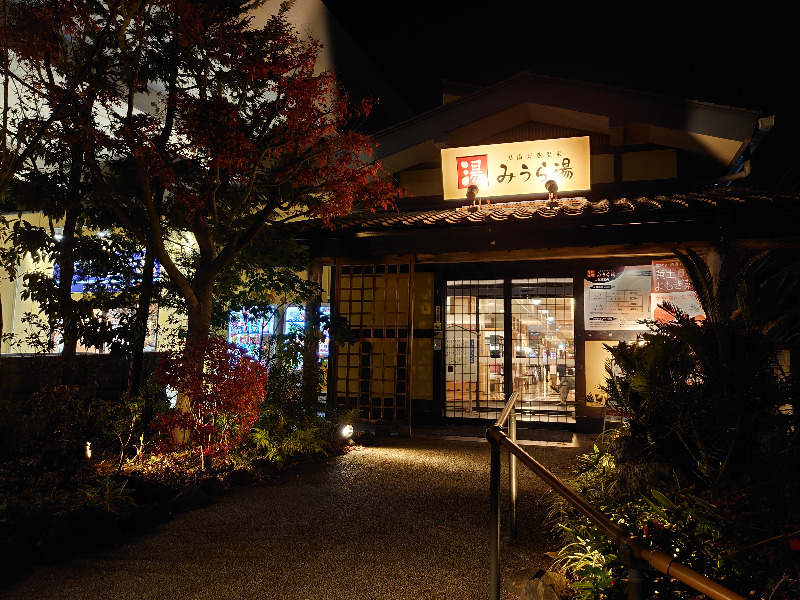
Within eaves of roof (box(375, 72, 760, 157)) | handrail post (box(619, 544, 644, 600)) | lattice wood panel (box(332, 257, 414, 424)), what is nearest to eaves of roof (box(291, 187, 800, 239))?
lattice wood panel (box(332, 257, 414, 424))

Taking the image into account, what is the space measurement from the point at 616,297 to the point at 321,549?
8087mm

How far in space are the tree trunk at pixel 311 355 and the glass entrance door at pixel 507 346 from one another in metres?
3.52

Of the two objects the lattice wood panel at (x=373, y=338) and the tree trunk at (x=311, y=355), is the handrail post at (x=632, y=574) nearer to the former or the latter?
the tree trunk at (x=311, y=355)

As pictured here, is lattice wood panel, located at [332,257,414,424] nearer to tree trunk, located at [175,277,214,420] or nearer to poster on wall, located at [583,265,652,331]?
tree trunk, located at [175,277,214,420]

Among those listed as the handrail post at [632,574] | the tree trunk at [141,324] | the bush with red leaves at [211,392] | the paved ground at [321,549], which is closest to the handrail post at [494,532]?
the paved ground at [321,549]

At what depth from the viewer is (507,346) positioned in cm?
1135

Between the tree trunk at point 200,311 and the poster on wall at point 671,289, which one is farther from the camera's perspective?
the poster on wall at point 671,289

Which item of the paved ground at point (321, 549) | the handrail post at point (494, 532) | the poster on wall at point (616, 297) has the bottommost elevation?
the paved ground at point (321, 549)

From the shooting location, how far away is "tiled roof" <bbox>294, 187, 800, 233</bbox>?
7.52 meters

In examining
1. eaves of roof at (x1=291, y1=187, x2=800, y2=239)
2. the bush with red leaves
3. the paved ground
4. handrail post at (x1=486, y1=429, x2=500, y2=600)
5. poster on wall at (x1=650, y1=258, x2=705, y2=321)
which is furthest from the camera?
poster on wall at (x1=650, y1=258, x2=705, y2=321)

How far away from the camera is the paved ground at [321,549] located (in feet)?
12.5

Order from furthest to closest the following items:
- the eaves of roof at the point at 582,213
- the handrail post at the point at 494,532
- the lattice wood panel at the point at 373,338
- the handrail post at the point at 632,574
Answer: the lattice wood panel at the point at 373,338 < the eaves of roof at the point at 582,213 < the handrail post at the point at 494,532 < the handrail post at the point at 632,574

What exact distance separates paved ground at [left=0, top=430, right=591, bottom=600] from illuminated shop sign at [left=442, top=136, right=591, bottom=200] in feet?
18.6

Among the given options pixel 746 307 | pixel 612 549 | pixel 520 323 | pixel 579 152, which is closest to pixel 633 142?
pixel 579 152
